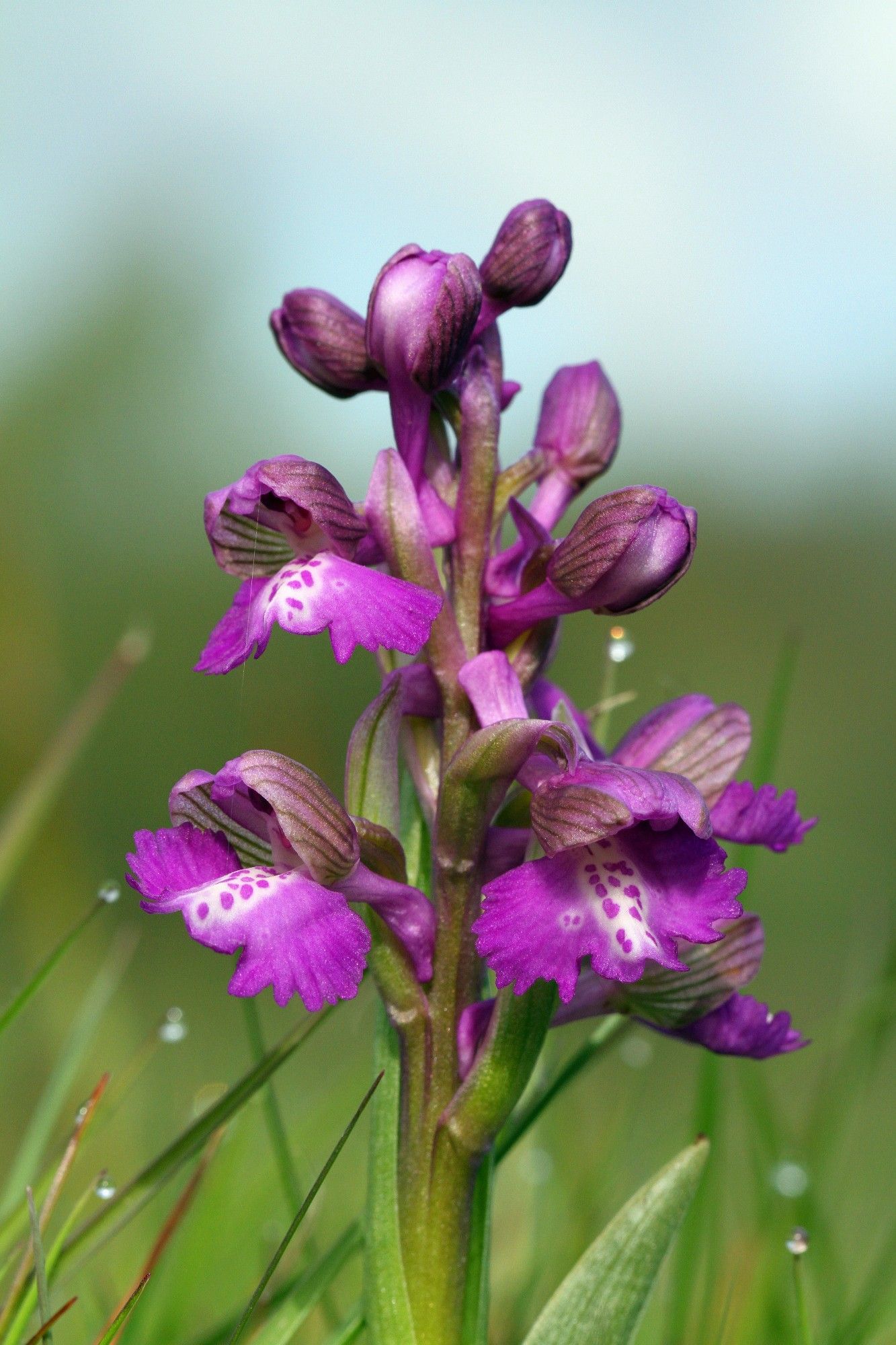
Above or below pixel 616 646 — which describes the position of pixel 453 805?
below

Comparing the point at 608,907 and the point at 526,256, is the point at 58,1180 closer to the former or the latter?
the point at 608,907

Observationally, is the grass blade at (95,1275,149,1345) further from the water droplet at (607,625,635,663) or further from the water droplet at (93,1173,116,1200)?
the water droplet at (607,625,635,663)

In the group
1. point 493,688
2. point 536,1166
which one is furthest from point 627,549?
point 536,1166

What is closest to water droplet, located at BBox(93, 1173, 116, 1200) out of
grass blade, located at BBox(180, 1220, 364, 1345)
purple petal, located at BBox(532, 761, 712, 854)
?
grass blade, located at BBox(180, 1220, 364, 1345)

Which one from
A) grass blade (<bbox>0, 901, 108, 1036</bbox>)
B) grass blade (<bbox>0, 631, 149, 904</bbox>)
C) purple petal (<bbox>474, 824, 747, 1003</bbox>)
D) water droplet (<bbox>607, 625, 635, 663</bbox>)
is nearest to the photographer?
purple petal (<bbox>474, 824, 747, 1003</bbox>)

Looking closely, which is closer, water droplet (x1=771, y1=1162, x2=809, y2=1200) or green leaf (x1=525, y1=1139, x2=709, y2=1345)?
green leaf (x1=525, y1=1139, x2=709, y2=1345)

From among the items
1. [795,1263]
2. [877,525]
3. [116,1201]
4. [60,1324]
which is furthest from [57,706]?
[877,525]
